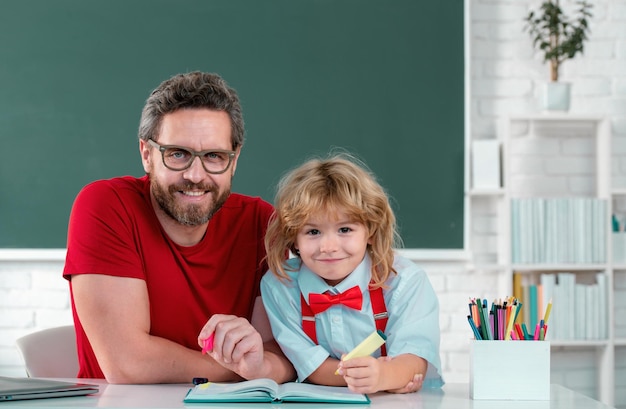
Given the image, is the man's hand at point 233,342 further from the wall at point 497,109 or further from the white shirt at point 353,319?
the wall at point 497,109

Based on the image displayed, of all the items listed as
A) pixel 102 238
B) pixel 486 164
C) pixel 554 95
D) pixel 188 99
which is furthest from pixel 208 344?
pixel 554 95

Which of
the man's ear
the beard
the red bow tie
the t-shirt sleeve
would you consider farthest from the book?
the man's ear

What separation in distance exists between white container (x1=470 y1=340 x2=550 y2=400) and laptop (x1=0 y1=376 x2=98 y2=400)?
0.72 m

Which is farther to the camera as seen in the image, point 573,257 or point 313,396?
point 573,257

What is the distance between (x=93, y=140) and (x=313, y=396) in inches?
101

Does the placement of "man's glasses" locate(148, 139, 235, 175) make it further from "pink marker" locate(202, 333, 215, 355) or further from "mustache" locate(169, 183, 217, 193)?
"pink marker" locate(202, 333, 215, 355)

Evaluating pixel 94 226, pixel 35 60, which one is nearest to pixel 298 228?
pixel 94 226

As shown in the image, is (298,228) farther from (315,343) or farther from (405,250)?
(405,250)

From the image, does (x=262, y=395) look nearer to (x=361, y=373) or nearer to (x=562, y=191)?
(x=361, y=373)

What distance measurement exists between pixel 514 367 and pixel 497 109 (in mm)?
2415

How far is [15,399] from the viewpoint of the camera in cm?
136

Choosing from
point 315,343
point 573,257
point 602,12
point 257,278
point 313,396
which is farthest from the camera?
point 602,12

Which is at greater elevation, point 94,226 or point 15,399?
point 94,226

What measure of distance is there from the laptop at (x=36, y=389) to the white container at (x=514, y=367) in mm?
716
